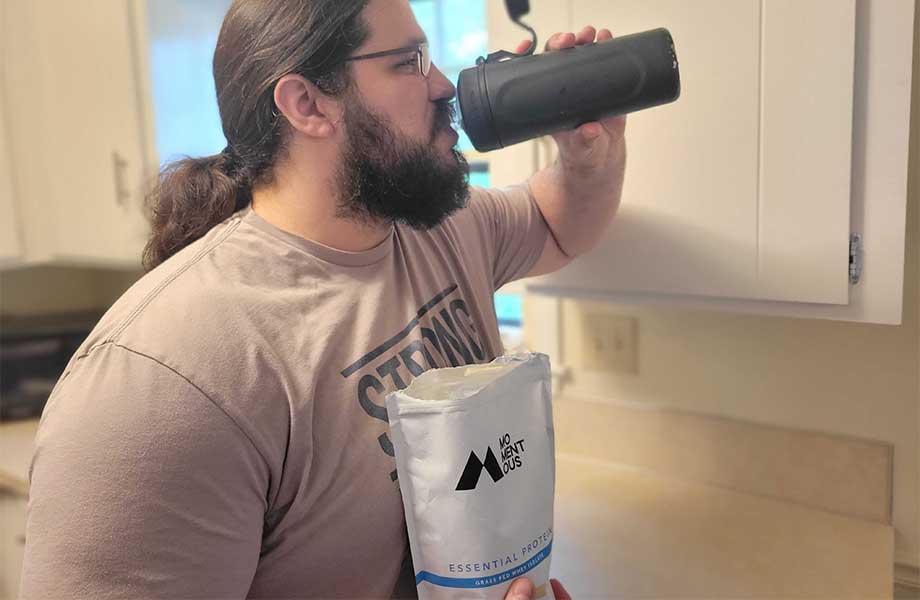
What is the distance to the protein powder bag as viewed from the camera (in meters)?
0.71

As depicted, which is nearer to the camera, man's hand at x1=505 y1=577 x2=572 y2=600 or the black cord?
man's hand at x1=505 y1=577 x2=572 y2=600

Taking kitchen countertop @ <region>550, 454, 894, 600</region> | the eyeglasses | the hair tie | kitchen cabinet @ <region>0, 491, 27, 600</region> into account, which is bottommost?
kitchen cabinet @ <region>0, 491, 27, 600</region>

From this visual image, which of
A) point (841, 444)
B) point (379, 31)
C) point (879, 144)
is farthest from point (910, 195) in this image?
point (379, 31)

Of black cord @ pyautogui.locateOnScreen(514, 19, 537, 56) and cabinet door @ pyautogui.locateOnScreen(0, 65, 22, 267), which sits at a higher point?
black cord @ pyautogui.locateOnScreen(514, 19, 537, 56)

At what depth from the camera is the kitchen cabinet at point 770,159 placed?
833 mm

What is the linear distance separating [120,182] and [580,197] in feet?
3.83

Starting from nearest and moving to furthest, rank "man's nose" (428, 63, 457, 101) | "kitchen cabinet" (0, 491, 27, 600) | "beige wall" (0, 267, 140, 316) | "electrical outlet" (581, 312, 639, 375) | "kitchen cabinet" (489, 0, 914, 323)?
1. "kitchen cabinet" (489, 0, 914, 323)
2. "man's nose" (428, 63, 457, 101)
3. "electrical outlet" (581, 312, 639, 375)
4. "kitchen cabinet" (0, 491, 27, 600)
5. "beige wall" (0, 267, 140, 316)

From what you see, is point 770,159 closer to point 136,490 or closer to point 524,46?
point 524,46

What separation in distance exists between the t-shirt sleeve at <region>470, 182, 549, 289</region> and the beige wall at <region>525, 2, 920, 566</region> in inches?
12.3

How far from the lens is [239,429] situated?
2.38 feet

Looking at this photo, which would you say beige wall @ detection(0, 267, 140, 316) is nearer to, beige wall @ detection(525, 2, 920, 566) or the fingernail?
beige wall @ detection(525, 2, 920, 566)

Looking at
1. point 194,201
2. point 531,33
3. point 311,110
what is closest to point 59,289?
point 194,201

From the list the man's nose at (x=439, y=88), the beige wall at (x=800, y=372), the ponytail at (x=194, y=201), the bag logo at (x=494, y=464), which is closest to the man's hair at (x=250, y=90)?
the ponytail at (x=194, y=201)

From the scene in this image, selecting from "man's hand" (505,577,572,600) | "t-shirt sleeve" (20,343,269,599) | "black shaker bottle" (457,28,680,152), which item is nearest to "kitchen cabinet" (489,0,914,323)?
"black shaker bottle" (457,28,680,152)
